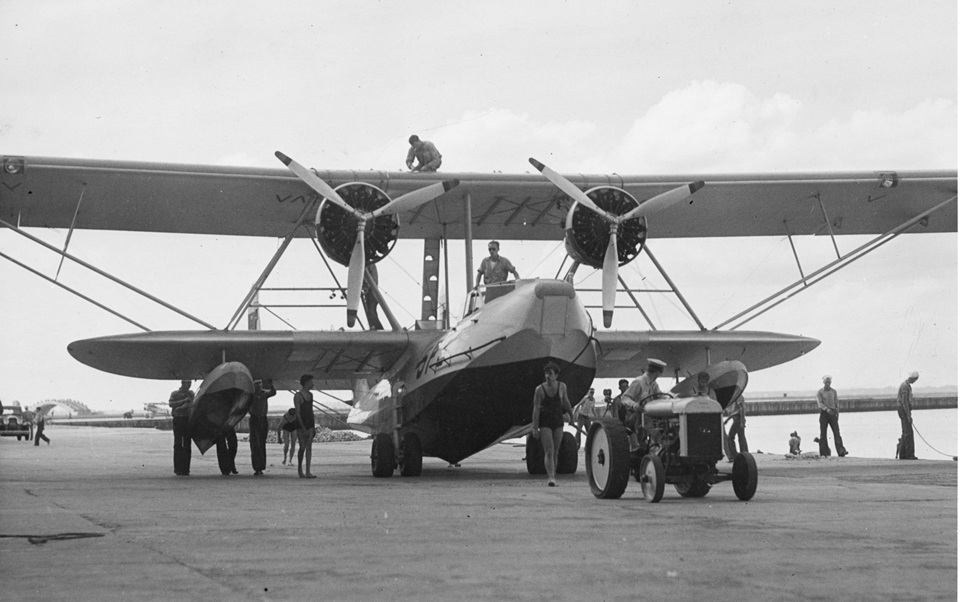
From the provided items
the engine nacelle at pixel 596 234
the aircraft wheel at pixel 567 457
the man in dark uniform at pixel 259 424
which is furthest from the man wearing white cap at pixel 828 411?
the man in dark uniform at pixel 259 424

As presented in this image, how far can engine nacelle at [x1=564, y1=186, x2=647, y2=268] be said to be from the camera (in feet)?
58.3

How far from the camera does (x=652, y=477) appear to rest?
34.2 ft

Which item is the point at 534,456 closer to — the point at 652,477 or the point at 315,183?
the point at 315,183

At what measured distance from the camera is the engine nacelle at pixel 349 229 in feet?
57.9

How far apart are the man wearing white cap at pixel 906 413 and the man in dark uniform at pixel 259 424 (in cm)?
1135

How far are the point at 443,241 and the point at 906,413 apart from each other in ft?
29.9

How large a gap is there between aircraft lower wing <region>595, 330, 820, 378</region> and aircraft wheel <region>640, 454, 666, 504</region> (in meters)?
7.26

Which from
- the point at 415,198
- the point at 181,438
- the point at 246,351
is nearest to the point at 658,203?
the point at 415,198

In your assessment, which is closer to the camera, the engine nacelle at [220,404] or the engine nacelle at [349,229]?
the engine nacelle at [220,404]

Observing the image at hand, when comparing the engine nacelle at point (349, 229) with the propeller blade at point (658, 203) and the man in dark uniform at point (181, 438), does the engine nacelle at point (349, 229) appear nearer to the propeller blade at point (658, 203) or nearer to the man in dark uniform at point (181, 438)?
the man in dark uniform at point (181, 438)

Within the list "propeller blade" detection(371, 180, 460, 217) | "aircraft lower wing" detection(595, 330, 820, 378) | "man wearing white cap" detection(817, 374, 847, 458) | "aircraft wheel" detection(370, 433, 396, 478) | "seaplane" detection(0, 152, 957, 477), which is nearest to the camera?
"seaplane" detection(0, 152, 957, 477)

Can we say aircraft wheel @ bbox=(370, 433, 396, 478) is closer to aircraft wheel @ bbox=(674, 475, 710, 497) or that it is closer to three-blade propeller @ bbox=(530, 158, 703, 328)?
three-blade propeller @ bbox=(530, 158, 703, 328)

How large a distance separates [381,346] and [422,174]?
309cm

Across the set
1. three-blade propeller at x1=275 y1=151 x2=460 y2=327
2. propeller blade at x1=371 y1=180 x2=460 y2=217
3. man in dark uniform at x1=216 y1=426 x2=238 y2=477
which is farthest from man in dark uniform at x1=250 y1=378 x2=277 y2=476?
propeller blade at x1=371 y1=180 x2=460 y2=217
